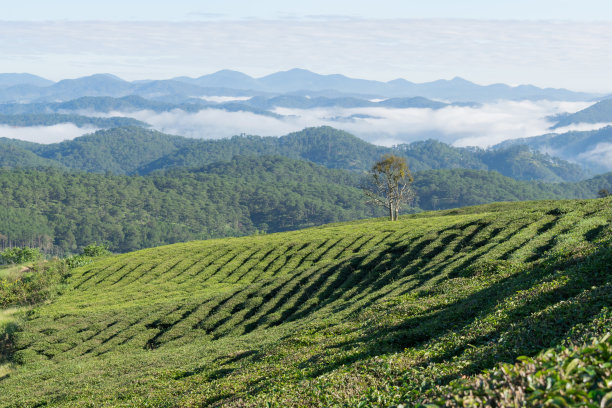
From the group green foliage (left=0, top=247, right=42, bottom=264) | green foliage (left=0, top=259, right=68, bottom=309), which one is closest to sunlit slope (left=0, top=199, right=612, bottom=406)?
green foliage (left=0, top=259, right=68, bottom=309)

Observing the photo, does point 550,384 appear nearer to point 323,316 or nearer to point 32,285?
point 323,316

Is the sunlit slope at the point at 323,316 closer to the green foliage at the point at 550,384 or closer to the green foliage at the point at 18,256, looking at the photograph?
the green foliage at the point at 550,384

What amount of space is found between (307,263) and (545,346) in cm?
5591

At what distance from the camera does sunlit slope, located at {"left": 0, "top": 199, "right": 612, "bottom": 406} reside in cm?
1577

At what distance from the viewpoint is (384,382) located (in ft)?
47.6

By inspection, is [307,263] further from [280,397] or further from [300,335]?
[280,397]

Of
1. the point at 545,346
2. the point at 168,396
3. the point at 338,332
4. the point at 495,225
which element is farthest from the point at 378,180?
the point at 545,346

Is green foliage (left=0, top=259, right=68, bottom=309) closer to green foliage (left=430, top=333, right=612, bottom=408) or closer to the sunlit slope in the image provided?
the sunlit slope

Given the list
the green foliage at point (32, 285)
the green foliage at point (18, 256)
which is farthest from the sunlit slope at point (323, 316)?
the green foliage at point (18, 256)

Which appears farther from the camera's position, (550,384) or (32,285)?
(32,285)

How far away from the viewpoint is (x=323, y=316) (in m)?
38.6

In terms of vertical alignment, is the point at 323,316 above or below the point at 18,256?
above

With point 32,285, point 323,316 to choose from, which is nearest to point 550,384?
point 323,316

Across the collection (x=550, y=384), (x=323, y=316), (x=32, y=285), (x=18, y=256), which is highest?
(x=550, y=384)
